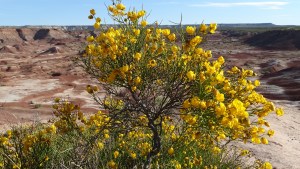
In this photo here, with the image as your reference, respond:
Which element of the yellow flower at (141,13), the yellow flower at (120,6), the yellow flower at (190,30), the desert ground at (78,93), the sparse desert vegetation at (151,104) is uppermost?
the yellow flower at (120,6)

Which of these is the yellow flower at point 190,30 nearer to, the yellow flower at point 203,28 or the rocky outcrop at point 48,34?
the yellow flower at point 203,28

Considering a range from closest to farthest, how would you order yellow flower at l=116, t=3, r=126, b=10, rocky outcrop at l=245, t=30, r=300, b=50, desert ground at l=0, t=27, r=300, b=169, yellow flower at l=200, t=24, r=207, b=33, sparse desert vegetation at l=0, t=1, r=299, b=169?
sparse desert vegetation at l=0, t=1, r=299, b=169, yellow flower at l=200, t=24, r=207, b=33, yellow flower at l=116, t=3, r=126, b=10, desert ground at l=0, t=27, r=300, b=169, rocky outcrop at l=245, t=30, r=300, b=50

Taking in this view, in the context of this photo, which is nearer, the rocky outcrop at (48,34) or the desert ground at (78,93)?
the desert ground at (78,93)

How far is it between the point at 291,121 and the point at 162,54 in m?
14.7

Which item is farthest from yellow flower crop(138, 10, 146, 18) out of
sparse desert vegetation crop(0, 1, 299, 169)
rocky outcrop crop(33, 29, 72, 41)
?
rocky outcrop crop(33, 29, 72, 41)

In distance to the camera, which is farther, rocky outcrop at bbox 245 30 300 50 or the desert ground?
rocky outcrop at bbox 245 30 300 50

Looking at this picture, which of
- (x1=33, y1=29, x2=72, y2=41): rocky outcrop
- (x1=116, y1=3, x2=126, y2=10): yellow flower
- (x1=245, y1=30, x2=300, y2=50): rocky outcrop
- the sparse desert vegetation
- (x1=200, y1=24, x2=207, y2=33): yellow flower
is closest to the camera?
the sparse desert vegetation

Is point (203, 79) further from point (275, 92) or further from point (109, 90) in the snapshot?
point (275, 92)

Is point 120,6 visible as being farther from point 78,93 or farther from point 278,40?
point 278,40

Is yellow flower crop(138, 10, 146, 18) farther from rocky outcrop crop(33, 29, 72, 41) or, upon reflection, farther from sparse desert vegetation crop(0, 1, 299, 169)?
rocky outcrop crop(33, 29, 72, 41)

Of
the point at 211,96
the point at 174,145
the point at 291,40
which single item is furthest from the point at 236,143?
the point at 291,40

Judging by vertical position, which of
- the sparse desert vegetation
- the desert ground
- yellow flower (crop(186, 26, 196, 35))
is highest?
yellow flower (crop(186, 26, 196, 35))

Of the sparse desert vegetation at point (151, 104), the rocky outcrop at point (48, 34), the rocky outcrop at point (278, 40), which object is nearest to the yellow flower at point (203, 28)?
the sparse desert vegetation at point (151, 104)

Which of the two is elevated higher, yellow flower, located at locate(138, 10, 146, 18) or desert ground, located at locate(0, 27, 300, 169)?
yellow flower, located at locate(138, 10, 146, 18)
